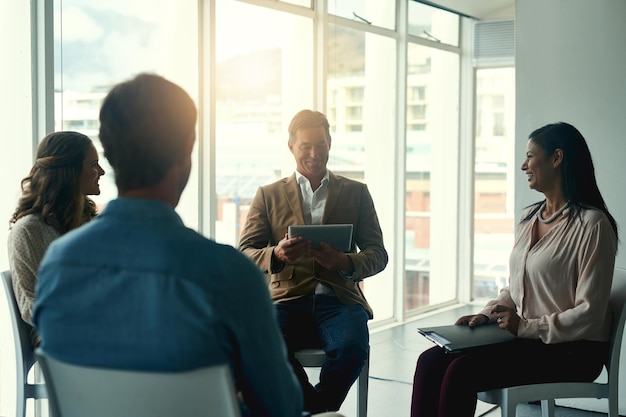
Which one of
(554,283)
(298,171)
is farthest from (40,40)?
(554,283)

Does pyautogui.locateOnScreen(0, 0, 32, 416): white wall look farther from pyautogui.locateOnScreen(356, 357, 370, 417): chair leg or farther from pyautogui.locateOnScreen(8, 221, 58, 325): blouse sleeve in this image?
pyautogui.locateOnScreen(356, 357, 370, 417): chair leg

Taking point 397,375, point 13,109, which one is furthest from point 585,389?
point 13,109

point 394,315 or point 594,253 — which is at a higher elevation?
point 594,253

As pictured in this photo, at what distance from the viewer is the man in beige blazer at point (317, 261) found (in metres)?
3.02

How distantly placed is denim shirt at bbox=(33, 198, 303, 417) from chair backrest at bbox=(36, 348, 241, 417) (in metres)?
0.02

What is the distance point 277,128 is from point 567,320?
3100 mm

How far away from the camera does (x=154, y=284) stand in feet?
4.44

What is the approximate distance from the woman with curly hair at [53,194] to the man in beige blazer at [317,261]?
74 centimetres

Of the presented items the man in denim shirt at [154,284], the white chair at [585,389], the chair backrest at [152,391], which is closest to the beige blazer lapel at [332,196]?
the white chair at [585,389]

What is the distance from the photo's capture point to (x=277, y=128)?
5414mm

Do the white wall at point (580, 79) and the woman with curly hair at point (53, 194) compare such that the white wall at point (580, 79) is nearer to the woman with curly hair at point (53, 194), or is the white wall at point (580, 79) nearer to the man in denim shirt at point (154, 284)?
the woman with curly hair at point (53, 194)

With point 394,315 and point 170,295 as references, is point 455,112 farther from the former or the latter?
point 170,295

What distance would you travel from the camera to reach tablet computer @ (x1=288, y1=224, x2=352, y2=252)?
2.95 meters

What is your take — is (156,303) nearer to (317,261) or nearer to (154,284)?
(154,284)
